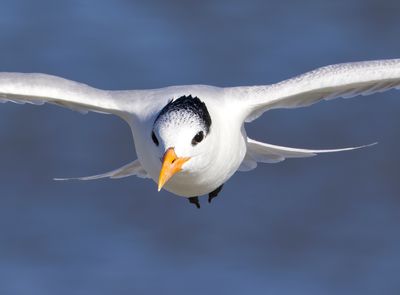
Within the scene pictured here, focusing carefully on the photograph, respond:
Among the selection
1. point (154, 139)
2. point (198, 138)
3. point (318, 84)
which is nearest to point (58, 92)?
point (154, 139)

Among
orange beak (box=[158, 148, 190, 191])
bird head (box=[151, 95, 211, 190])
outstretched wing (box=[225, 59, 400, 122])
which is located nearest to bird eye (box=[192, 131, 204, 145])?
bird head (box=[151, 95, 211, 190])

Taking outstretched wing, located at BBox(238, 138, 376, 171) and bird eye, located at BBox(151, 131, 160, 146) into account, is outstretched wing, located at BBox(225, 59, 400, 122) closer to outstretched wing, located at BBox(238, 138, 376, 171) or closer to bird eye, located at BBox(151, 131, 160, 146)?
outstretched wing, located at BBox(238, 138, 376, 171)

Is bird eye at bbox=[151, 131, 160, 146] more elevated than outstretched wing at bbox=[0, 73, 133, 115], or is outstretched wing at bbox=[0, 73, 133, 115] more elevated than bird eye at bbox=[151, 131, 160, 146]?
outstretched wing at bbox=[0, 73, 133, 115]

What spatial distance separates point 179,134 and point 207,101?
80 cm

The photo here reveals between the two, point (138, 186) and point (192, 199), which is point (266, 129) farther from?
point (192, 199)

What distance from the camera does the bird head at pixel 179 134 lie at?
8.67 metres

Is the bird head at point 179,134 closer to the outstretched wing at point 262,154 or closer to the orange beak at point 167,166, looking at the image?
the orange beak at point 167,166

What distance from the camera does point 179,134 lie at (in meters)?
8.66

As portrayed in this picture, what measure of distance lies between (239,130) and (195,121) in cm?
104

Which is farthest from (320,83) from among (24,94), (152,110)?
(24,94)

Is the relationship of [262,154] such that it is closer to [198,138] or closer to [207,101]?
[207,101]

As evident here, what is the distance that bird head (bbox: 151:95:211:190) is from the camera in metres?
8.67

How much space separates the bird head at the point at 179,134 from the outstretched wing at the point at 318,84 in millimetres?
754

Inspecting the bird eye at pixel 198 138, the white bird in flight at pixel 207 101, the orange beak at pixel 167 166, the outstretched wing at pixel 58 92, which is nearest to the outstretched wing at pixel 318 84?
the white bird in flight at pixel 207 101
